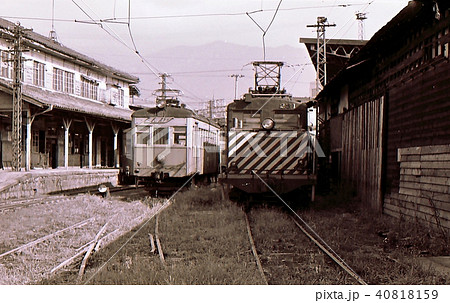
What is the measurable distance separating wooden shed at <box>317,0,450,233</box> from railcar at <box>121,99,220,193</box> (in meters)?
5.24

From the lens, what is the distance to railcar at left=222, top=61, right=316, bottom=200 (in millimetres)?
11648

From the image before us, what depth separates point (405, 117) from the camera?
31.9 ft

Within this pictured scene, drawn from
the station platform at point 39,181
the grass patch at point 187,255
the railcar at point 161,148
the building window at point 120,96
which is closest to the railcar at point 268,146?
the grass patch at point 187,255

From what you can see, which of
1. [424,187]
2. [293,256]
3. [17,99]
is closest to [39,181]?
[17,99]

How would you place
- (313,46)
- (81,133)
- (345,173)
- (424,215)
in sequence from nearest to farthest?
(424,215) < (345,173) < (313,46) < (81,133)

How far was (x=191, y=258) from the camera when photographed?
694 centimetres

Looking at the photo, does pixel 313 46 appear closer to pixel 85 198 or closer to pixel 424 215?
pixel 85 198

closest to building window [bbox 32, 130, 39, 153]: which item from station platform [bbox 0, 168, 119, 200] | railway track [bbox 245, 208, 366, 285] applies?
station platform [bbox 0, 168, 119, 200]

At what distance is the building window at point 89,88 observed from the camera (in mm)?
30203

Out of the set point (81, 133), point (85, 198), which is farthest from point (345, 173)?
point (81, 133)

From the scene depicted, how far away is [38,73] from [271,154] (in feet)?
59.0

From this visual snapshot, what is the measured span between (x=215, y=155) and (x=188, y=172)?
6.19m

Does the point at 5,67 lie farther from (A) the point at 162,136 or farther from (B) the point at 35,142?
(A) the point at 162,136

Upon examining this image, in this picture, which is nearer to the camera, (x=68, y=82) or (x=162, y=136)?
(x=162, y=136)
